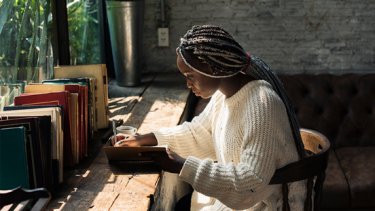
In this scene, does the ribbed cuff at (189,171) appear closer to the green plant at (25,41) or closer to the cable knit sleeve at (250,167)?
the cable knit sleeve at (250,167)

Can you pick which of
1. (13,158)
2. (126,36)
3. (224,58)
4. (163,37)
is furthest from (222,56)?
(163,37)

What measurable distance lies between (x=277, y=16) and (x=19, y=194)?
268 centimetres

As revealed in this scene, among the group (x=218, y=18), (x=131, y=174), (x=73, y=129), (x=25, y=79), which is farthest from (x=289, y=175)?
(x=218, y=18)

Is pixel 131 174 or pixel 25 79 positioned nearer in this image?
pixel 131 174

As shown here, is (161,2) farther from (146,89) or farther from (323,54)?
(323,54)

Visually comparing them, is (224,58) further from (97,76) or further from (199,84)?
(97,76)

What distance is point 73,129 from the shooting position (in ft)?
5.90

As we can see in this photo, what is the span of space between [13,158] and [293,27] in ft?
8.23

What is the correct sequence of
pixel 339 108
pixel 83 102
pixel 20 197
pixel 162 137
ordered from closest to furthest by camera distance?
pixel 20 197, pixel 162 137, pixel 83 102, pixel 339 108

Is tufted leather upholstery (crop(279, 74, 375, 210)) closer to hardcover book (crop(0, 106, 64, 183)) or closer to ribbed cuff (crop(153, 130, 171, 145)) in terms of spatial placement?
ribbed cuff (crop(153, 130, 171, 145))

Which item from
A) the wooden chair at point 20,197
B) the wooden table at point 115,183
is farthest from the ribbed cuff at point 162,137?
the wooden chair at point 20,197

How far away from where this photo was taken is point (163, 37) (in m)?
3.55

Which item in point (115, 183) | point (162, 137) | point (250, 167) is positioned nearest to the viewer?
point (250, 167)

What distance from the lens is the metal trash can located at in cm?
298
